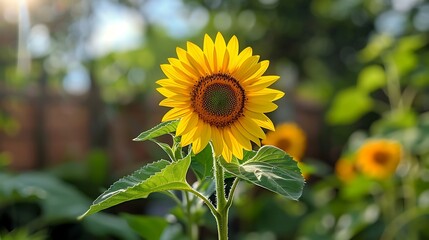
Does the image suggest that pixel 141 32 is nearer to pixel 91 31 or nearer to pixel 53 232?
pixel 91 31

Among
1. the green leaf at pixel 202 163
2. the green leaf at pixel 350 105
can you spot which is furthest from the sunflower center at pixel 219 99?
the green leaf at pixel 350 105

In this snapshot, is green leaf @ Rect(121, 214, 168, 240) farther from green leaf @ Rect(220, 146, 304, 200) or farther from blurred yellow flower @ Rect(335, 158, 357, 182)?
blurred yellow flower @ Rect(335, 158, 357, 182)

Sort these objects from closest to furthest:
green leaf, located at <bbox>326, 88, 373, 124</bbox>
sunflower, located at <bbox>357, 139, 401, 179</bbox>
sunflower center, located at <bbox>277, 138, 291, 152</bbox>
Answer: sunflower center, located at <bbox>277, 138, 291, 152</bbox>
sunflower, located at <bbox>357, 139, 401, 179</bbox>
green leaf, located at <bbox>326, 88, 373, 124</bbox>

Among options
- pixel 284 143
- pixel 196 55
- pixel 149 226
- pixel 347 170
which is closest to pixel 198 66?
pixel 196 55

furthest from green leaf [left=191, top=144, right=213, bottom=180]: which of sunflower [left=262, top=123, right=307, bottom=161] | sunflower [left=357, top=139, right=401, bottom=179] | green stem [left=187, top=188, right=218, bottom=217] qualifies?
sunflower [left=357, top=139, right=401, bottom=179]

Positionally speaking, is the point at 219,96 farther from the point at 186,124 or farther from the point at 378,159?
the point at 378,159
